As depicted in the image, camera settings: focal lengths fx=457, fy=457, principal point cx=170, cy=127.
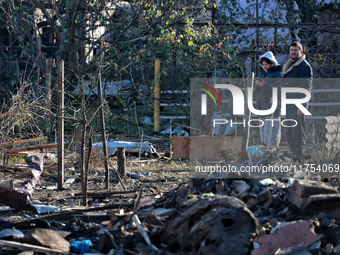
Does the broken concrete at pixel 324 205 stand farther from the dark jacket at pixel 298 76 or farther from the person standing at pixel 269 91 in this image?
the person standing at pixel 269 91

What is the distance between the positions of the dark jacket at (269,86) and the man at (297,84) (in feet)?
0.43

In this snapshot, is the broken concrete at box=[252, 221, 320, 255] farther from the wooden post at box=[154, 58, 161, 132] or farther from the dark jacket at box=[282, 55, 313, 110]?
the wooden post at box=[154, 58, 161, 132]

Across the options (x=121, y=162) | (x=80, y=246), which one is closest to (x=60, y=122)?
(x=121, y=162)

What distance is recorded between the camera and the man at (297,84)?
7.01m

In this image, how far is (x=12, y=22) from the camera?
1308 cm

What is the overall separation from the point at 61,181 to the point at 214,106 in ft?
17.6

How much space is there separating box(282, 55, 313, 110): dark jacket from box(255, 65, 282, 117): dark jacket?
0.48 feet

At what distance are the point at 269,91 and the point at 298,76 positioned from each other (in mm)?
606

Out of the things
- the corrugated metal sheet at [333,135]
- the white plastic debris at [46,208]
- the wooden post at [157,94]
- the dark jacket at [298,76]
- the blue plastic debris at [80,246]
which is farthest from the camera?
the wooden post at [157,94]

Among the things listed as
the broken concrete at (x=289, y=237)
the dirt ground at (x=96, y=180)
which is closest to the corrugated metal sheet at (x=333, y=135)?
the dirt ground at (x=96, y=180)

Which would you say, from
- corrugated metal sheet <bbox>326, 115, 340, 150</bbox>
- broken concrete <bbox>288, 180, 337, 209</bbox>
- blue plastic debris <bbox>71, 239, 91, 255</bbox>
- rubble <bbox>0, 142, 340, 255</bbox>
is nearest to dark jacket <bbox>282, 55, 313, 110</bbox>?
corrugated metal sheet <bbox>326, 115, 340, 150</bbox>

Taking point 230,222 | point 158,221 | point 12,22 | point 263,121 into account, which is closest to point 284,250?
point 230,222

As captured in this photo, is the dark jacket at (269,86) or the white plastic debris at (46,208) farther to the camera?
the dark jacket at (269,86)

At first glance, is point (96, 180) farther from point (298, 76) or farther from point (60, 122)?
point (298, 76)
